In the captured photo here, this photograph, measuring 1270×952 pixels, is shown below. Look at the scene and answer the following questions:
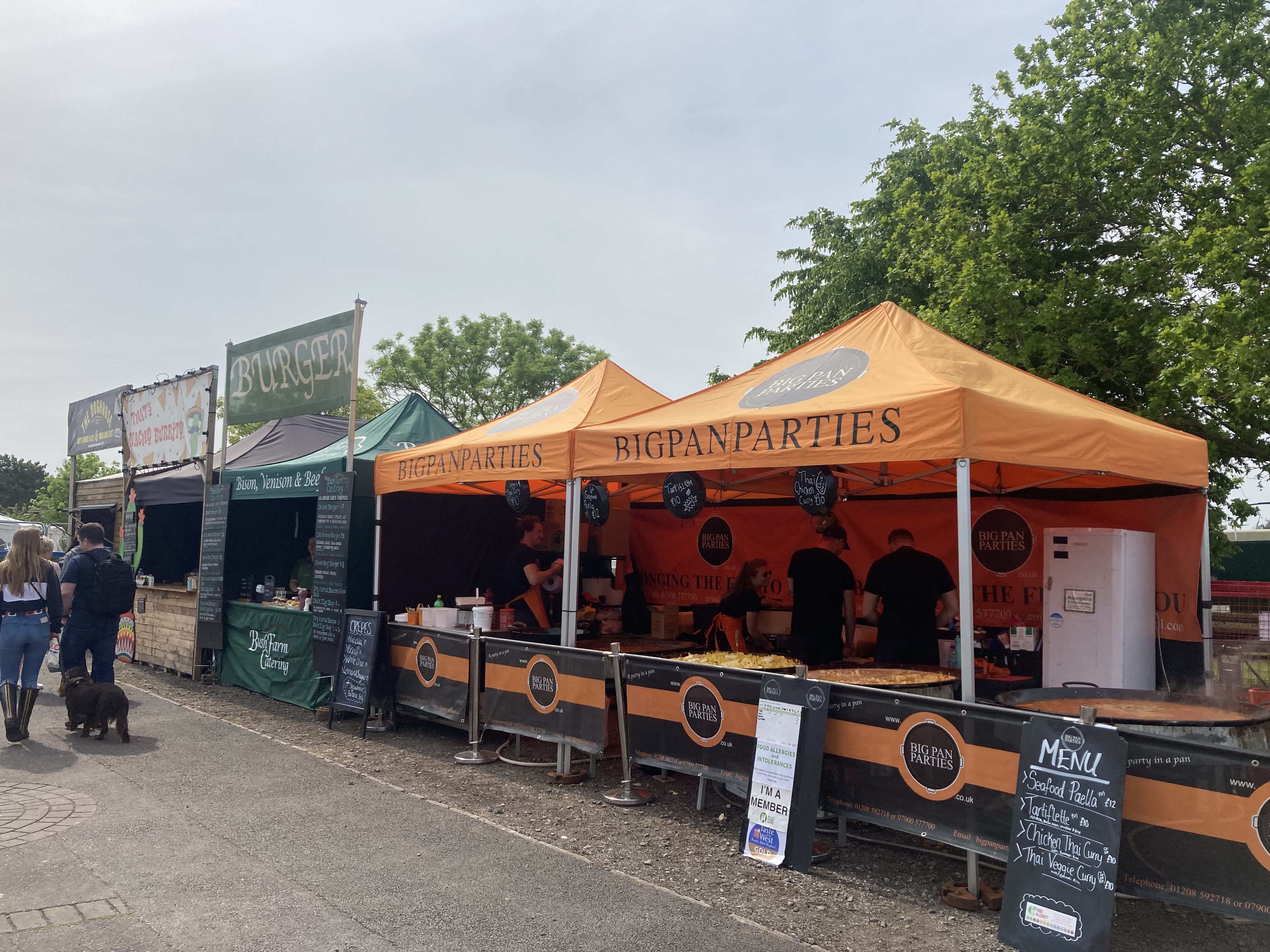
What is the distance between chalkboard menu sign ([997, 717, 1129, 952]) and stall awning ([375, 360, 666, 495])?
4.18 metres

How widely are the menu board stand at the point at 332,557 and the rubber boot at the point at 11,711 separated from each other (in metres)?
2.60

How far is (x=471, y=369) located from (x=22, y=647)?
3211cm

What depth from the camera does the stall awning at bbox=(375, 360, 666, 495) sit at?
7434 millimetres

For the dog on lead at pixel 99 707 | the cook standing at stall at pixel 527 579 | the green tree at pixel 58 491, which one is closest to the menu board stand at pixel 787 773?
the cook standing at stall at pixel 527 579

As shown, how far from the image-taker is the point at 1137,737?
3.82m

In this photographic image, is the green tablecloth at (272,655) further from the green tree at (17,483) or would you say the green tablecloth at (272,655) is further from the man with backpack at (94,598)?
the green tree at (17,483)

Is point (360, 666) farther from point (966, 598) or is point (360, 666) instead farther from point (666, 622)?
point (966, 598)

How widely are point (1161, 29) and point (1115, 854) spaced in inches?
567

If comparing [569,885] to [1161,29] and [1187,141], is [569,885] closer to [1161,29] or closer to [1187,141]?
[1187,141]

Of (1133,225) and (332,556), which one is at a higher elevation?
(1133,225)

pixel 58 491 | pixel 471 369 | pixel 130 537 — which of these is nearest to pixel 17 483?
pixel 58 491

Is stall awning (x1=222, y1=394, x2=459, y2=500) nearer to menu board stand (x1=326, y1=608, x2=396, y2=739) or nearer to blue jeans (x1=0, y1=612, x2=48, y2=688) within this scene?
menu board stand (x1=326, y1=608, x2=396, y2=739)

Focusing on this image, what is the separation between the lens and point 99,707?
7828mm

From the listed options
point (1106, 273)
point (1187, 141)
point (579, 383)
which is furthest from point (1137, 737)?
point (1187, 141)
